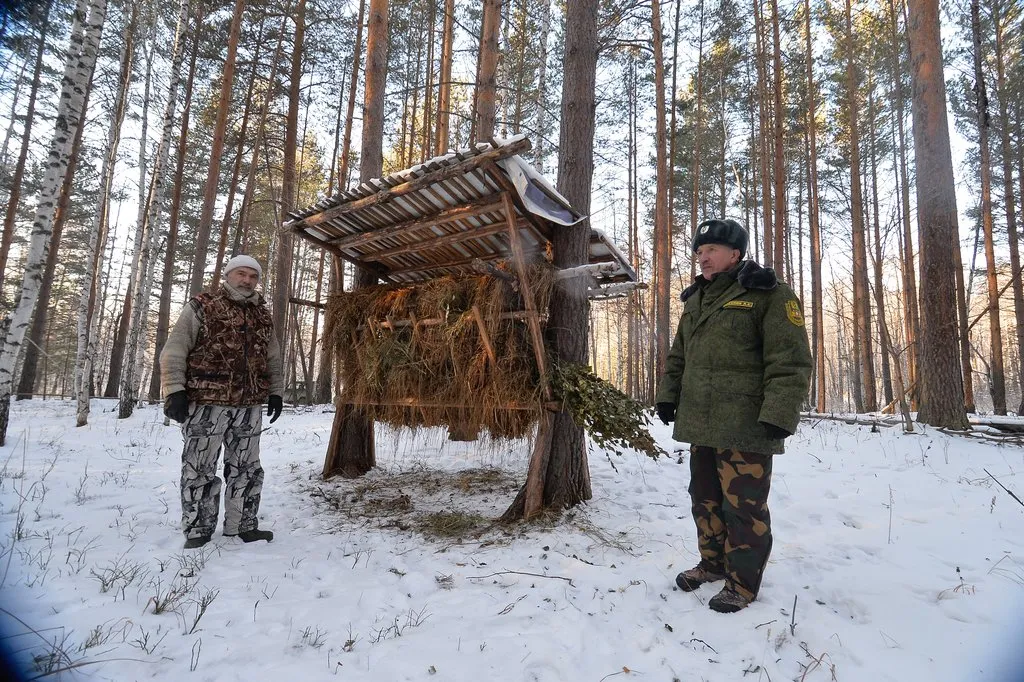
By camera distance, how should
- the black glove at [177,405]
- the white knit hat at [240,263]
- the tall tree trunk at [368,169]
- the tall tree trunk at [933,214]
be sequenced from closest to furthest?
the black glove at [177,405] → the white knit hat at [240,263] → the tall tree trunk at [368,169] → the tall tree trunk at [933,214]

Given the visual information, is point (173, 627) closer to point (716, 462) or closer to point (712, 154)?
point (716, 462)

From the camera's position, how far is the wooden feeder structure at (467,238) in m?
3.73

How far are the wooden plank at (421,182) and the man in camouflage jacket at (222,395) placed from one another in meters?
1.18

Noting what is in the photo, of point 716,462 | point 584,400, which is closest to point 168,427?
point 584,400

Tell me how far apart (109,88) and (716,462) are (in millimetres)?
19145

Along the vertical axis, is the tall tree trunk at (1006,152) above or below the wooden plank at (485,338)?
above

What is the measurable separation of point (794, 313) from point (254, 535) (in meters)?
4.13

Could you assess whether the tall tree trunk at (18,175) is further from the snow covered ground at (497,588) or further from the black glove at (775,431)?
the black glove at (775,431)

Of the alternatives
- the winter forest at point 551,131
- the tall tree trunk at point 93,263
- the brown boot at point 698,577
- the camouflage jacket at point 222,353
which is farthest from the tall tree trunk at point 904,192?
the tall tree trunk at point 93,263

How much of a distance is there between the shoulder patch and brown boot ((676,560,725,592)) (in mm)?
1607

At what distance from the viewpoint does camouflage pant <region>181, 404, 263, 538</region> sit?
3.25m

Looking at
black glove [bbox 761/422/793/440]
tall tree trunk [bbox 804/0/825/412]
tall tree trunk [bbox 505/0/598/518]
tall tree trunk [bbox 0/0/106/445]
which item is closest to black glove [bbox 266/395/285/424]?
tall tree trunk [bbox 505/0/598/518]

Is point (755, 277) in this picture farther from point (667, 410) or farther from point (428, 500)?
point (428, 500)

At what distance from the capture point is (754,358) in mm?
2553
